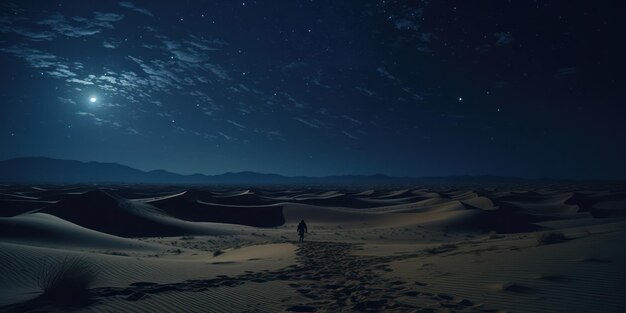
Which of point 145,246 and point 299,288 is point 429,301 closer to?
point 299,288

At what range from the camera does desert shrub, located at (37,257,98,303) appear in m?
7.72

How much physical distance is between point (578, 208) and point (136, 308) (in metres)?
50.3

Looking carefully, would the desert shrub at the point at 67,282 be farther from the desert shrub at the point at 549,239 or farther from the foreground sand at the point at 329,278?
the desert shrub at the point at 549,239

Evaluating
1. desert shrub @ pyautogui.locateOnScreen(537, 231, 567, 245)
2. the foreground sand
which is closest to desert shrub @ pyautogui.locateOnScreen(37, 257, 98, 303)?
the foreground sand

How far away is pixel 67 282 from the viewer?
8.16 metres

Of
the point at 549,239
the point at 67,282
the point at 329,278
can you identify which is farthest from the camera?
the point at 549,239

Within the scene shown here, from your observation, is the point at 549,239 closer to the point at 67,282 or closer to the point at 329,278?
the point at 329,278

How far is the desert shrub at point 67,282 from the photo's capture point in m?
7.72

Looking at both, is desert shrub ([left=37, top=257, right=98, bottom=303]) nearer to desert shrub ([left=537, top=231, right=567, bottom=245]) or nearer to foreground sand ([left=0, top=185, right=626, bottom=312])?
foreground sand ([left=0, top=185, right=626, bottom=312])

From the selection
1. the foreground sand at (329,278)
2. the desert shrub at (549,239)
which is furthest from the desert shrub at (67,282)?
the desert shrub at (549,239)

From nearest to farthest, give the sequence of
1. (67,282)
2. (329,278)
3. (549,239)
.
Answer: (67,282) < (329,278) < (549,239)

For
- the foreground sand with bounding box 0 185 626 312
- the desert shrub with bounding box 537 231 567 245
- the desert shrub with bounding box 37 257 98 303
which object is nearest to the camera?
the foreground sand with bounding box 0 185 626 312

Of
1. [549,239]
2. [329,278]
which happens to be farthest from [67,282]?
[549,239]

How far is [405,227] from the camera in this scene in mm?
30188
